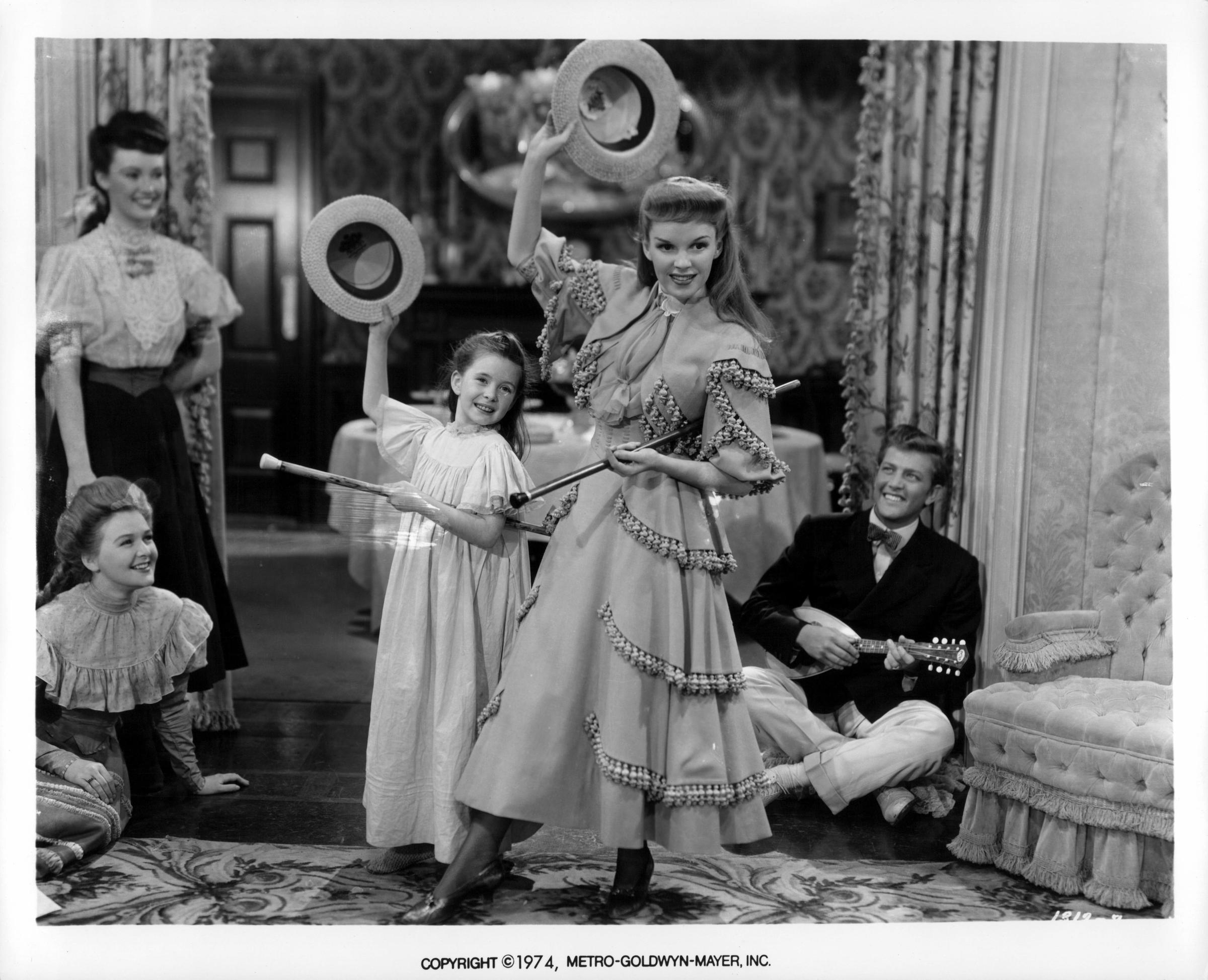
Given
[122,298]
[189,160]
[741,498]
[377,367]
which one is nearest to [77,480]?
[122,298]

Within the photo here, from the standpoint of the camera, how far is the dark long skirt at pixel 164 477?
137 inches

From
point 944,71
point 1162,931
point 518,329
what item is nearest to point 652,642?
point 1162,931

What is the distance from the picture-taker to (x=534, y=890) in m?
2.96

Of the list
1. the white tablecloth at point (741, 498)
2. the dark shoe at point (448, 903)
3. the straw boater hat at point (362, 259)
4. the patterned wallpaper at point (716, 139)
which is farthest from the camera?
the patterned wallpaper at point (716, 139)

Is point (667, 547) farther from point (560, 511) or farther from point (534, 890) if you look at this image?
point (534, 890)

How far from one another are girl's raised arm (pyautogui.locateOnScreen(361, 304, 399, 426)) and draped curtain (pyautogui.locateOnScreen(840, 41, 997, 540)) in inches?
64.2

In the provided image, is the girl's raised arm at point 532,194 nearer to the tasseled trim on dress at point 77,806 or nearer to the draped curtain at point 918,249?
the draped curtain at point 918,249

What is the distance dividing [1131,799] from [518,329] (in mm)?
5004

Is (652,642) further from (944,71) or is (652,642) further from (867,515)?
(944,71)

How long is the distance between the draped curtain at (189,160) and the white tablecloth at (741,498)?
1.45ft

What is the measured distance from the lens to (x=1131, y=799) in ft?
9.75

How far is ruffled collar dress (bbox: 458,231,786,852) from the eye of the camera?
8.82 ft

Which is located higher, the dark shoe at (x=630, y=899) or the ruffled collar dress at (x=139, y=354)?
the ruffled collar dress at (x=139, y=354)

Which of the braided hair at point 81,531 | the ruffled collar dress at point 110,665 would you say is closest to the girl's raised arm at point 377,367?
the braided hair at point 81,531
